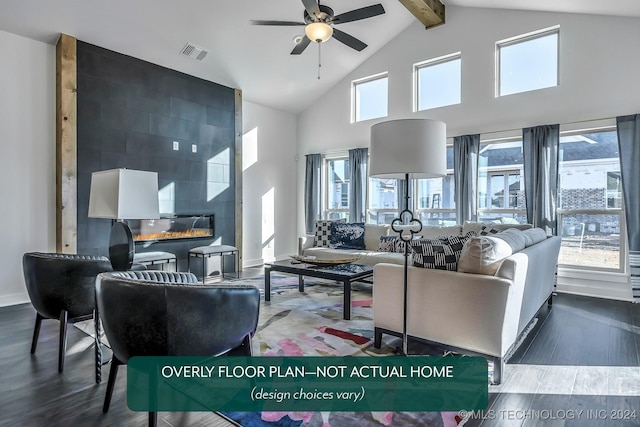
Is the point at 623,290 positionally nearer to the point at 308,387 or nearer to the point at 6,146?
the point at 308,387

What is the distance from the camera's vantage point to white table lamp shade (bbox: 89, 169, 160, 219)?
2.65 meters

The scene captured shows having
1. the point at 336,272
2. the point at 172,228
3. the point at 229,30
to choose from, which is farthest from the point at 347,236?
the point at 229,30

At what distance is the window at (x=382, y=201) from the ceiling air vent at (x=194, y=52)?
11.3 feet

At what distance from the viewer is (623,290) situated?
430 cm

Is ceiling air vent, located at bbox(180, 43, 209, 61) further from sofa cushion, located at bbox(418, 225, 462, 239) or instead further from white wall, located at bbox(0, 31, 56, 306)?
sofa cushion, located at bbox(418, 225, 462, 239)

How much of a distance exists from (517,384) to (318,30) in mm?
3367

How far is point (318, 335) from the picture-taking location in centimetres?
299

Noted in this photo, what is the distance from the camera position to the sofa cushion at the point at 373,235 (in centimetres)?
539

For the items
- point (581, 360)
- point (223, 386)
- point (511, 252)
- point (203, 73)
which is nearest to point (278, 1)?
point (203, 73)

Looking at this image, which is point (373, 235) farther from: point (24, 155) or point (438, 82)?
point (24, 155)

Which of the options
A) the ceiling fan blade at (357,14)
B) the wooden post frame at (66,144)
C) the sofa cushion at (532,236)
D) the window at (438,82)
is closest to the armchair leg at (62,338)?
the wooden post frame at (66,144)

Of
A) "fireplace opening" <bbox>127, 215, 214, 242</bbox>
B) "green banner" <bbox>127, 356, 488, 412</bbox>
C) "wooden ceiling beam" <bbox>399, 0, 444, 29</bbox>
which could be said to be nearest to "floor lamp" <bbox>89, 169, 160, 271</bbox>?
"green banner" <bbox>127, 356, 488, 412</bbox>

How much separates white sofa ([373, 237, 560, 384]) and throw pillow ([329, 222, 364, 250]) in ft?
8.83

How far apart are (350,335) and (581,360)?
169cm
